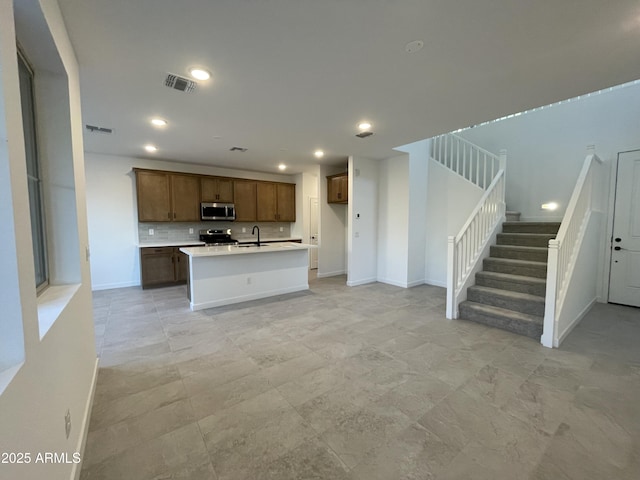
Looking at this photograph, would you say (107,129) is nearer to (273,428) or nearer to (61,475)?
(61,475)

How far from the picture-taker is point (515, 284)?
378cm

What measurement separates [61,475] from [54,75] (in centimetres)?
227

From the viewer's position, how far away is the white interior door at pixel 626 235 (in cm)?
434

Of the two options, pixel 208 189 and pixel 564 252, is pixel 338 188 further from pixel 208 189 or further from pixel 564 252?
pixel 564 252

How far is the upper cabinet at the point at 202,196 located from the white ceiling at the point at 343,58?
80.5 inches

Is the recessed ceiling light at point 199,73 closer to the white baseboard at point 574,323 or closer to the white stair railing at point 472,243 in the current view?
the white stair railing at point 472,243

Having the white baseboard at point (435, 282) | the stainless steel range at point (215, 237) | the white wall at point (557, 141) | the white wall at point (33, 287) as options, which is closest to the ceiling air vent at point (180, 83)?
the white wall at point (33, 287)

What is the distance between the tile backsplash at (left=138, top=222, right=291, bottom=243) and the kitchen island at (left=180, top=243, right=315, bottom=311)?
1.77 m

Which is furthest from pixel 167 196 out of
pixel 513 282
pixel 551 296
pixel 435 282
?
pixel 551 296

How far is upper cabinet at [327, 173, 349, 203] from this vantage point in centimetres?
602

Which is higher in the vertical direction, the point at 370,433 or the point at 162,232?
the point at 162,232

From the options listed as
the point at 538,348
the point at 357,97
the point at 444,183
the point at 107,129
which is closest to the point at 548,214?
the point at 444,183

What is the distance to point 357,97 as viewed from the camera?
114 inches

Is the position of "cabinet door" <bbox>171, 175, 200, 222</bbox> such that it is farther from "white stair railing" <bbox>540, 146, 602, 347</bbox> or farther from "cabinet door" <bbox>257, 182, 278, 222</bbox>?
"white stair railing" <bbox>540, 146, 602, 347</bbox>
